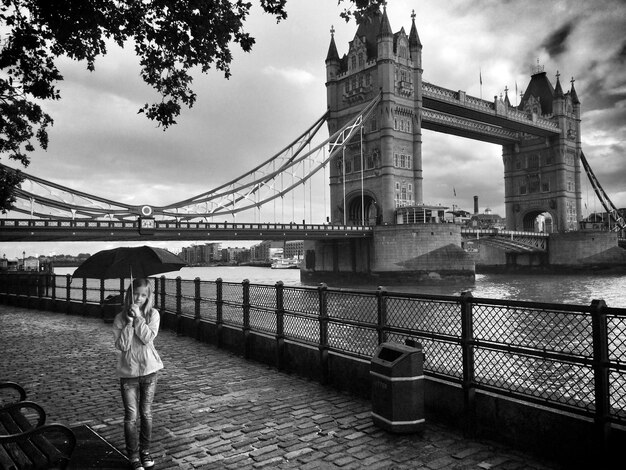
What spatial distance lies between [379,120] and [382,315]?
177 ft

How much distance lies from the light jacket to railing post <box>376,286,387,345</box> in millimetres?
2864

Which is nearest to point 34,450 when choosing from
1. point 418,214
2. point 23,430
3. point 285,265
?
point 23,430

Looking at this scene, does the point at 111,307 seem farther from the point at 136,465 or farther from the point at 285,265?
the point at 285,265

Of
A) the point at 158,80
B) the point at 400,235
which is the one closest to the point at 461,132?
the point at 400,235

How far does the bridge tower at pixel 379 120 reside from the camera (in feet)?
187

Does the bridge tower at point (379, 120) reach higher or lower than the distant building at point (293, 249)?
higher

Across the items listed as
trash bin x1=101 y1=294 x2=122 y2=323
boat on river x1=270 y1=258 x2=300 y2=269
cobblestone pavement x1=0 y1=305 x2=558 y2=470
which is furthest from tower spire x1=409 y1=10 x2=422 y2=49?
boat on river x1=270 y1=258 x2=300 y2=269

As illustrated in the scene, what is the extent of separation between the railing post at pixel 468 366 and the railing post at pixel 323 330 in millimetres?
2428

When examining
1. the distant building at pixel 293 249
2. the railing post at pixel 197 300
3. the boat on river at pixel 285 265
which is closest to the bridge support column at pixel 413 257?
the railing post at pixel 197 300

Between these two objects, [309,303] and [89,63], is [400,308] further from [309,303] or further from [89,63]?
[89,63]

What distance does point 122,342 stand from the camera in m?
4.54

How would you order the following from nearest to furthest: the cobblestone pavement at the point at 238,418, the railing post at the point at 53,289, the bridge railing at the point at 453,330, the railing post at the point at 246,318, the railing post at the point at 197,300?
the bridge railing at the point at 453,330 → the cobblestone pavement at the point at 238,418 → the railing post at the point at 246,318 → the railing post at the point at 197,300 → the railing post at the point at 53,289

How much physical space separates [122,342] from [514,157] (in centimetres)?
9118

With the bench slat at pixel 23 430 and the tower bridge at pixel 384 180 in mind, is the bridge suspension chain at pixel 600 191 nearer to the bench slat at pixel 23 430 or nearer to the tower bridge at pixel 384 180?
the tower bridge at pixel 384 180
